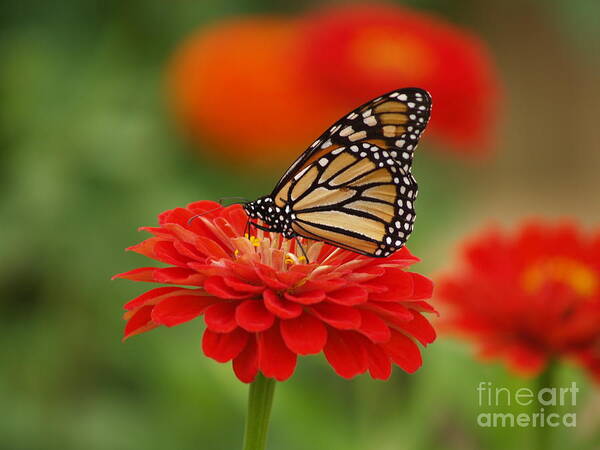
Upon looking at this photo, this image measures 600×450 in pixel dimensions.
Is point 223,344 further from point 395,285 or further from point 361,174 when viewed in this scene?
point 361,174

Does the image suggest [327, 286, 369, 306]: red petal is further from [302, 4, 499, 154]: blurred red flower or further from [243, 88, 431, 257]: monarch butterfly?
[302, 4, 499, 154]: blurred red flower

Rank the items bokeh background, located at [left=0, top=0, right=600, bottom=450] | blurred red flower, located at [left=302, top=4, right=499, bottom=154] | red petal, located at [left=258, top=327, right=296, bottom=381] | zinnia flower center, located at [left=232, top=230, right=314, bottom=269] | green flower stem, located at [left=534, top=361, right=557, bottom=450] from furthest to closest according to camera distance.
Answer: blurred red flower, located at [left=302, top=4, right=499, bottom=154], bokeh background, located at [left=0, top=0, right=600, bottom=450], green flower stem, located at [left=534, top=361, right=557, bottom=450], zinnia flower center, located at [left=232, top=230, right=314, bottom=269], red petal, located at [left=258, top=327, right=296, bottom=381]

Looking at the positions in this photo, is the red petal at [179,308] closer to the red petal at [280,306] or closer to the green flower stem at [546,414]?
the red petal at [280,306]

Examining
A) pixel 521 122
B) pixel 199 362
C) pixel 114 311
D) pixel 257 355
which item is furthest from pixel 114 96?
pixel 521 122

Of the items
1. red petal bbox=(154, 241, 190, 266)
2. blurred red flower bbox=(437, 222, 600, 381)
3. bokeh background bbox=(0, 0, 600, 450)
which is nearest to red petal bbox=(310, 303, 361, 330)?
red petal bbox=(154, 241, 190, 266)

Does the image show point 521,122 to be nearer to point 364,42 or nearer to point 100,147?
point 364,42

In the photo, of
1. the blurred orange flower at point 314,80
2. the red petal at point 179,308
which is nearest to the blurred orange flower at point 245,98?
the blurred orange flower at point 314,80
